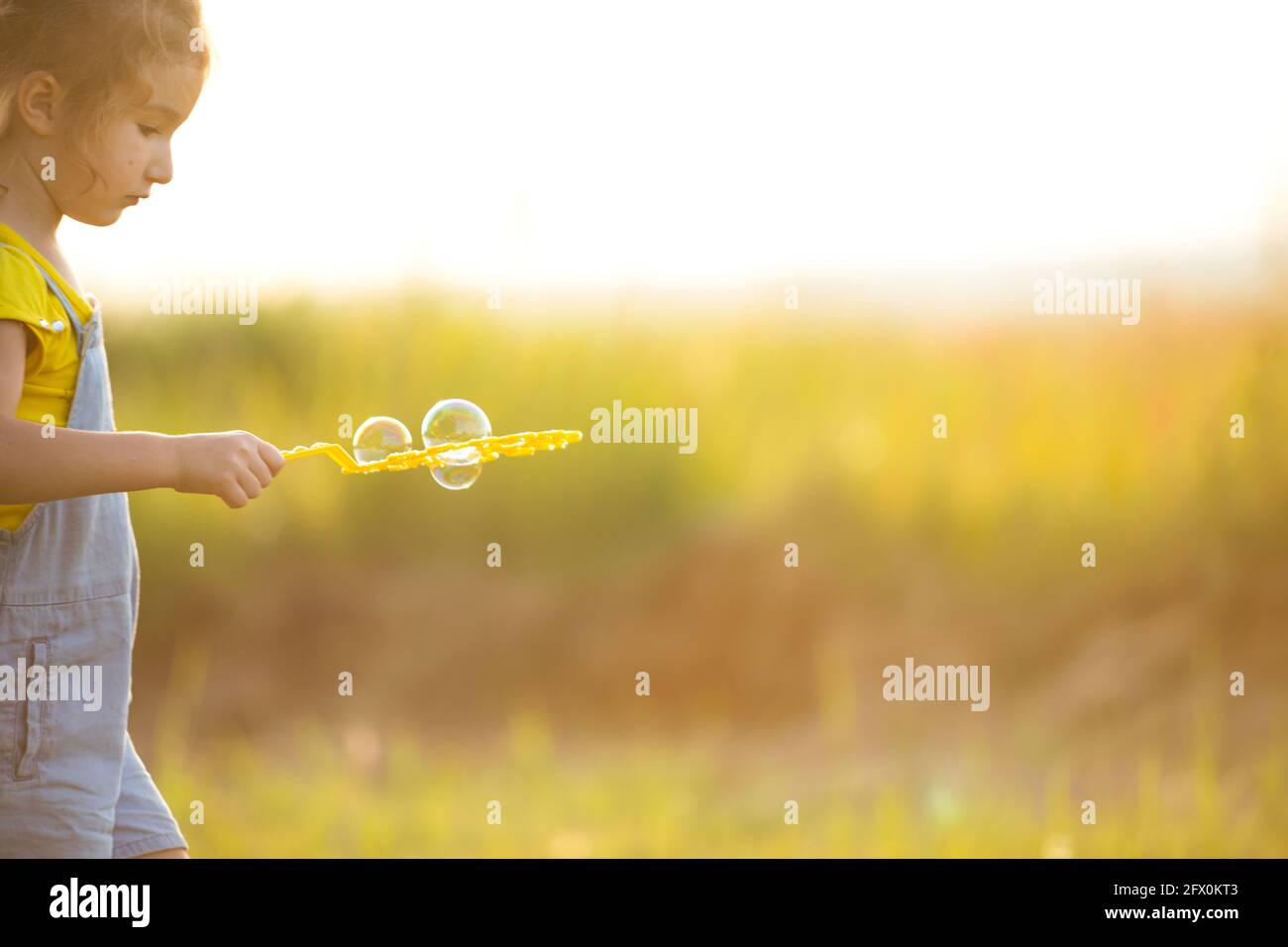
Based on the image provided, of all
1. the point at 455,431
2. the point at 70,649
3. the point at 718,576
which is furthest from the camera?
the point at 718,576

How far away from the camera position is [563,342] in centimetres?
488

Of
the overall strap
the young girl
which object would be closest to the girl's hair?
the young girl

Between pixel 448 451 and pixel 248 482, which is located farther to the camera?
pixel 448 451

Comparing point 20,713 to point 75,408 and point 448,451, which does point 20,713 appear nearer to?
point 75,408

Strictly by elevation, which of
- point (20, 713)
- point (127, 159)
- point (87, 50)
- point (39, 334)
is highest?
point (87, 50)

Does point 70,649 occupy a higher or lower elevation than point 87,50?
lower

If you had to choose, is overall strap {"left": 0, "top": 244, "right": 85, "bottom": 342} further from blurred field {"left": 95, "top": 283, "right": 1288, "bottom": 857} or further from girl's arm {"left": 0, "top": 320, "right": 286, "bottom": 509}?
blurred field {"left": 95, "top": 283, "right": 1288, "bottom": 857}

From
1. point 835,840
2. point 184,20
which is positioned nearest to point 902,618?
point 835,840

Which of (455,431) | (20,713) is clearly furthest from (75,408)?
(455,431)

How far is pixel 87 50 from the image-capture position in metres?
1.61

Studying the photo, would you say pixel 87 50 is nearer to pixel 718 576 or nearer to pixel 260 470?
pixel 260 470

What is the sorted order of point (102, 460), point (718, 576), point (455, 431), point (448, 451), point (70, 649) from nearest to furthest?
point (102, 460)
point (70, 649)
point (448, 451)
point (455, 431)
point (718, 576)

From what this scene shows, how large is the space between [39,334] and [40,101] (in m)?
0.29
